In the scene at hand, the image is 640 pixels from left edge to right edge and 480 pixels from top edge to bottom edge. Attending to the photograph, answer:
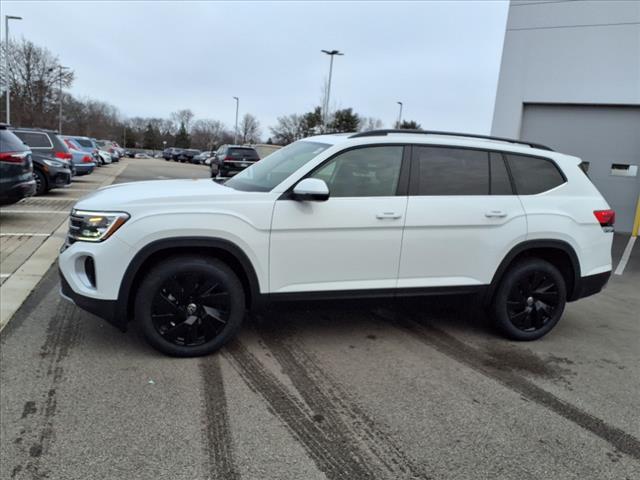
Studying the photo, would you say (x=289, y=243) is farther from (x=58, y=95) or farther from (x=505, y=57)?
(x=58, y=95)

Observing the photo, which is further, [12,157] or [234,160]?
[234,160]

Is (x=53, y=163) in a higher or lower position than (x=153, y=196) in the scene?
lower

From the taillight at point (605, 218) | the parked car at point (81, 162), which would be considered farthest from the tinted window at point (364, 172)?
the parked car at point (81, 162)

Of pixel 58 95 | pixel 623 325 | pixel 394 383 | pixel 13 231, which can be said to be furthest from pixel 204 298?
pixel 58 95

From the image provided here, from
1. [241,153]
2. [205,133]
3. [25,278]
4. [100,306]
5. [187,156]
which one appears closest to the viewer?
[100,306]

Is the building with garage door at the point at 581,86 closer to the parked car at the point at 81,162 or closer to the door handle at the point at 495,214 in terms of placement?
the door handle at the point at 495,214

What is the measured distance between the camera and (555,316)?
4922 mm

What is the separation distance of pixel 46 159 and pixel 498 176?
12.0m

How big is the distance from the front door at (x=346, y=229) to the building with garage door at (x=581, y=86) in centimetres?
920

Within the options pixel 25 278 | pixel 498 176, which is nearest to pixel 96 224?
pixel 25 278

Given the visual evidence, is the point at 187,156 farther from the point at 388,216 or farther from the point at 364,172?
the point at 388,216

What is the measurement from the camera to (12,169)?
860 cm

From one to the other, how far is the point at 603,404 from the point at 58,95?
5436 cm

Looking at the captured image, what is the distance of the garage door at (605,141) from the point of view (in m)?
11.7
